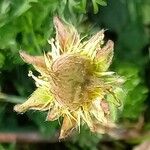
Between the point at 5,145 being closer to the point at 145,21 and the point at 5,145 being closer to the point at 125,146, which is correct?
the point at 125,146

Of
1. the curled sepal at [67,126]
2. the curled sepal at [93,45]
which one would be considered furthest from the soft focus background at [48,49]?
the curled sepal at [67,126]

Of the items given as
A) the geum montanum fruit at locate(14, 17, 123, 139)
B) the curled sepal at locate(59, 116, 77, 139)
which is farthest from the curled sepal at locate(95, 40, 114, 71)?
the curled sepal at locate(59, 116, 77, 139)

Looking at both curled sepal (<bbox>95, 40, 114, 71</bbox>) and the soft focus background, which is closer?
curled sepal (<bbox>95, 40, 114, 71</bbox>)

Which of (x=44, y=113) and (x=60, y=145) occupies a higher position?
(x=44, y=113)

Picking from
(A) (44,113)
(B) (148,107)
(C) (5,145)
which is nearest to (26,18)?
(A) (44,113)

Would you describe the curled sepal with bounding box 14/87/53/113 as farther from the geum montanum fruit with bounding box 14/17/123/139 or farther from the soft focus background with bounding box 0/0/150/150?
the soft focus background with bounding box 0/0/150/150

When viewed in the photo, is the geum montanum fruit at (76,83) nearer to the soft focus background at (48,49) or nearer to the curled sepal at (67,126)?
the curled sepal at (67,126)

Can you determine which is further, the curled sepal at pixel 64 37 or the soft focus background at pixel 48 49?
the soft focus background at pixel 48 49
